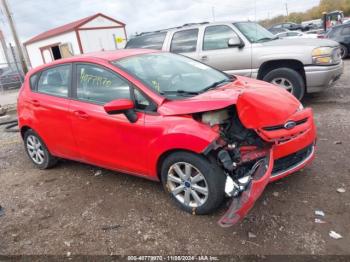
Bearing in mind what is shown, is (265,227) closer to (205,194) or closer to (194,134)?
(205,194)

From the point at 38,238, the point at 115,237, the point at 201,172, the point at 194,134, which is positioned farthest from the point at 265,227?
the point at 38,238

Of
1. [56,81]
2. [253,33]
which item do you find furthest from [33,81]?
[253,33]

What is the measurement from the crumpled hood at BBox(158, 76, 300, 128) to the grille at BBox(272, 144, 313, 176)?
15.9 inches

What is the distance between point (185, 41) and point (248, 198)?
5.27 m

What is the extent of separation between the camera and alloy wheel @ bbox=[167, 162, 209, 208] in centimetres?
320

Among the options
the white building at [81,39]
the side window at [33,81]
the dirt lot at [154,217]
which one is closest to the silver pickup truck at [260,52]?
the dirt lot at [154,217]

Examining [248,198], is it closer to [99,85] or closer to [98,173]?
[99,85]

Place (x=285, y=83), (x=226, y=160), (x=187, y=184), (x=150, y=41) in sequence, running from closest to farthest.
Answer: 1. (x=226, y=160)
2. (x=187, y=184)
3. (x=285, y=83)
4. (x=150, y=41)

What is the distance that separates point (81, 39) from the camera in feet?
77.6

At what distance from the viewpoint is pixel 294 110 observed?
10.9 ft

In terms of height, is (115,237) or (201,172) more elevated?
(201,172)

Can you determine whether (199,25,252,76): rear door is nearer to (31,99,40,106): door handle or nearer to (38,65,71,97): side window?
(38,65,71,97): side window

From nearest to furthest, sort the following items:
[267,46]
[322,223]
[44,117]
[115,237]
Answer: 1. [322,223]
2. [115,237]
3. [44,117]
4. [267,46]

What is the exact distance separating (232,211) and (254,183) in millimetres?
306
